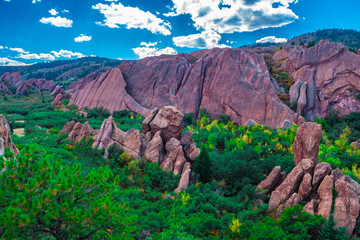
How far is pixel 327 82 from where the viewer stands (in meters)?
48.7

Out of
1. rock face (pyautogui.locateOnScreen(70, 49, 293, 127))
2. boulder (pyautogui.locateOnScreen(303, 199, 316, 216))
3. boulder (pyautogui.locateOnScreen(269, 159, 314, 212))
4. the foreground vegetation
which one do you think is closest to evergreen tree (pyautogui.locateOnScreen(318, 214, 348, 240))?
the foreground vegetation

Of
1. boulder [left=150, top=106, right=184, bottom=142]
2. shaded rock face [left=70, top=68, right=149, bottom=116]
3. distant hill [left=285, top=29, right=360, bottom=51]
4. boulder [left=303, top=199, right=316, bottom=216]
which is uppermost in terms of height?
distant hill [left=285, top=29, right=360, bottom=51]

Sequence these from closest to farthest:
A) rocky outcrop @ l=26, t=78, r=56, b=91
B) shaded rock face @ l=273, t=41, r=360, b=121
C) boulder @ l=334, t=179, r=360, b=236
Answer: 1. boulder @ l=334, t=179, r=360, b=236
2. shaded rock face @ l=273, t=41, r=360, b=121
3. rocky outcrop @ l=26, t=78, r=56, b=91

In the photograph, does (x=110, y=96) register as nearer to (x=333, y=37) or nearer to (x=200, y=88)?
(x=200, y=88)

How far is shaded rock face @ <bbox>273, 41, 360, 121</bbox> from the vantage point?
46.7 meters

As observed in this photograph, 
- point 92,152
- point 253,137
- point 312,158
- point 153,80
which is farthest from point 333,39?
point 92,152

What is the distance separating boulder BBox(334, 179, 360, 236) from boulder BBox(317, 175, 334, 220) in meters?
0.39

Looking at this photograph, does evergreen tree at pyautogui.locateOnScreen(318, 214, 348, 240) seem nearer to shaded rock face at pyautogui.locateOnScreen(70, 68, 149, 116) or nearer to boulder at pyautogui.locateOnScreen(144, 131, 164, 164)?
boulder at pyautogui.locateOnScreen(144, 131, 164, 164)

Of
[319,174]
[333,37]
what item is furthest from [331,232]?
[333,37]

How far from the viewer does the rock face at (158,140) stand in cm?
2202

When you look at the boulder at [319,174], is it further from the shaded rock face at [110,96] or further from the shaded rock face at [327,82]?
the shaded rock face at [110,96]

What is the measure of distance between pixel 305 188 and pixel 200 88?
3882 centimetres

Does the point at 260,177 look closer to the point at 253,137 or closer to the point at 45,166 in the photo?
the point at 253,137

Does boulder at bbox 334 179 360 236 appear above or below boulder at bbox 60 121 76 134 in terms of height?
above
